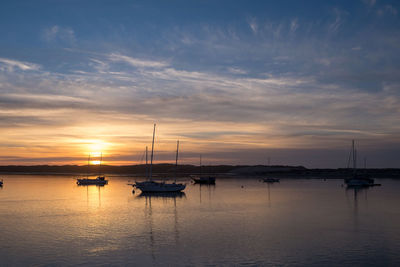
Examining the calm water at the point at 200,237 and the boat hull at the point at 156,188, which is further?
the boat hull at the point at 156,188

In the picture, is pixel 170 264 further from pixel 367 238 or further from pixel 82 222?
pixel 82 222

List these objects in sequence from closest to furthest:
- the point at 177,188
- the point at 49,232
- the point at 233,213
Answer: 1. the point at 49,232
2. the point at 233,213
3. the point at 177,188

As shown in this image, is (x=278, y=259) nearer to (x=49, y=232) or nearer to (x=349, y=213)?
(x=49, y=232)

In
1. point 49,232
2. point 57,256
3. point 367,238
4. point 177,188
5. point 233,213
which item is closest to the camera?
point 57,256

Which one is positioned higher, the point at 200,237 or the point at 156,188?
the point at 156,188

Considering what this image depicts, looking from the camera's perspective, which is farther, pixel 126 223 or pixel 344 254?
pixel 126 223

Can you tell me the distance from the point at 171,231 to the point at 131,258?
26.8ft

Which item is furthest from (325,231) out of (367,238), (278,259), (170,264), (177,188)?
(177,188)

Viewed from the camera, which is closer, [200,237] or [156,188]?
[200,237]

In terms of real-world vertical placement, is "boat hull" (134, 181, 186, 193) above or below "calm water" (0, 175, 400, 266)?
above

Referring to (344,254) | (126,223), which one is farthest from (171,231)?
(344,254)

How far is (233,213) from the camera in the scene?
38312 mm

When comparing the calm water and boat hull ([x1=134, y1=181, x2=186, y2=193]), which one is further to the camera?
boat hull ([x1=134, y1=181, x2=186, y2=193])

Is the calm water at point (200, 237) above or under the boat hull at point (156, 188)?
under
